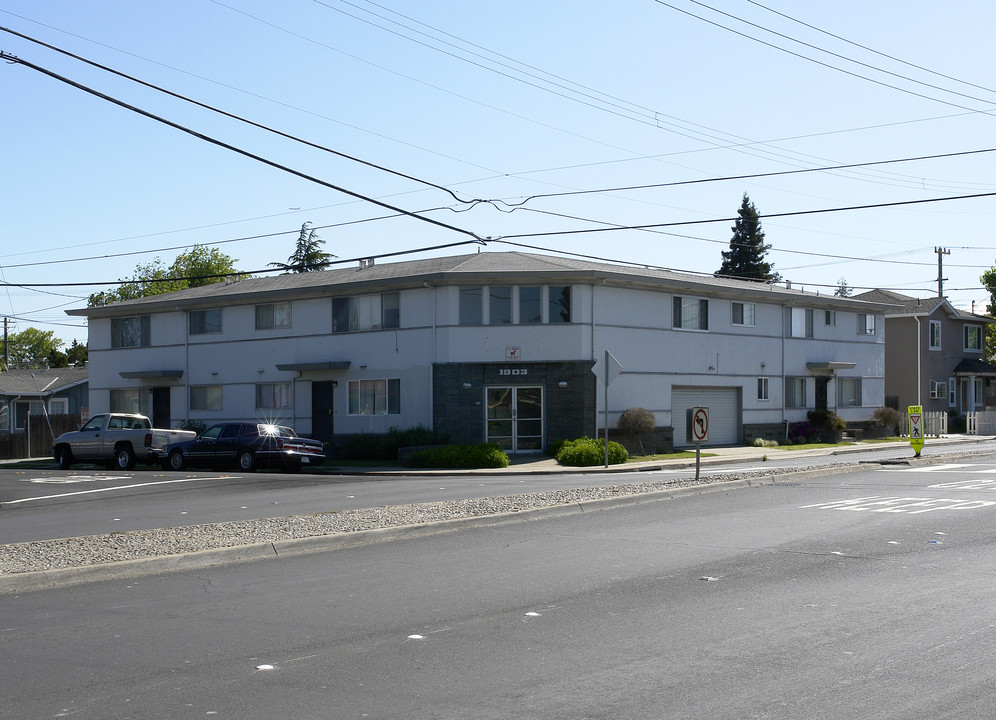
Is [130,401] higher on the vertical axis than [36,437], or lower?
higher

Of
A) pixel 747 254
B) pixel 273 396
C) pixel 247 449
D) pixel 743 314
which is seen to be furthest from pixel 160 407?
pixel 747 254

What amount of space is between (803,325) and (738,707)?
41021 mm

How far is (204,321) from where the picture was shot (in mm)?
42594

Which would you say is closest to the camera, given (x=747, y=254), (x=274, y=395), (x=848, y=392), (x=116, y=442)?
(x=116, y=442)

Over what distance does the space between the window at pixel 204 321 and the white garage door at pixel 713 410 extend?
1897cm

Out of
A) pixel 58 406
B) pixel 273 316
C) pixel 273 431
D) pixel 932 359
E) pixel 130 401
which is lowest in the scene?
pixel 273 431

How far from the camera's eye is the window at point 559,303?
3459 centimetres

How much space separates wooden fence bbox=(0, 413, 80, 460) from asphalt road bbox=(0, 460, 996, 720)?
123 feet

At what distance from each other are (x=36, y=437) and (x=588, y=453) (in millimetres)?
27687

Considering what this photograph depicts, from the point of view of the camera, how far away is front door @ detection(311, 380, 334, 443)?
3834 cm

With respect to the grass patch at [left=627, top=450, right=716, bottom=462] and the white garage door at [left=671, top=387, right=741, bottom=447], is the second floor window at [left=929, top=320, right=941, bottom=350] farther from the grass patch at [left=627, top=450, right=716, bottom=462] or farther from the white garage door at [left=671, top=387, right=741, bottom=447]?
the grass patch at [left=627, top=450, right=716, bottom=462]

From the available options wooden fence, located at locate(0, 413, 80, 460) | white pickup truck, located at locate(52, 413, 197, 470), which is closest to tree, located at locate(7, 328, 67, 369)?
wooden fence, located at locate(0, 413, 80, 460)

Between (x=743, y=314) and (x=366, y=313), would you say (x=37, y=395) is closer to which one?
(x=366, y=313)

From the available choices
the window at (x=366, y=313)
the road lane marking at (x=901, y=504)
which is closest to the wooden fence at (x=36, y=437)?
the window at (x=366, y=313)
